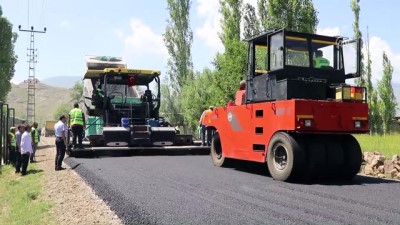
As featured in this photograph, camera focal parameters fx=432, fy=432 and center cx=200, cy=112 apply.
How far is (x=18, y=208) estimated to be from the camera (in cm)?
688

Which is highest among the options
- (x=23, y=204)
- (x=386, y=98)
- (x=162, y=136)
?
(x=386, y=98)

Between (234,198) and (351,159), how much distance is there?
111 inches

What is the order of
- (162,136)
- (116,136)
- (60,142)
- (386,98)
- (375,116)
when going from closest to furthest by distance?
(60,142) → (116,136) → (162,136) → (375,116) → (386,98)

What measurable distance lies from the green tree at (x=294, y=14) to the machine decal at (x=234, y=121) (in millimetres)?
16523

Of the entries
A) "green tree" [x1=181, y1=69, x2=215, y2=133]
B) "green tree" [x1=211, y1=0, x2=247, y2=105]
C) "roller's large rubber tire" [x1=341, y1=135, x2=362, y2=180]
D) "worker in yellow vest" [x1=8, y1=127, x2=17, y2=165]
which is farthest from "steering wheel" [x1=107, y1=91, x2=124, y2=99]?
"green tree" [x1=181, y1=69, x2=215, y2=133]

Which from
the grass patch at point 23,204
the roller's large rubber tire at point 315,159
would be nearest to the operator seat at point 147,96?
the grass patch at point 23,204

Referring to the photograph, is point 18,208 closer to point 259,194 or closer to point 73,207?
point 73,207

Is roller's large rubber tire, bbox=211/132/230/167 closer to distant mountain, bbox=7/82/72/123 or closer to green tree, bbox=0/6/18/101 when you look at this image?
green tree, bbox=0/6/18/101

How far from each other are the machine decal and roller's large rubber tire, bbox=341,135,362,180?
2154 mm

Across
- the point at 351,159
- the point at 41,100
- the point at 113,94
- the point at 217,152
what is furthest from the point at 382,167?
the point at 41,100

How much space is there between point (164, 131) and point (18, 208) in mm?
6764

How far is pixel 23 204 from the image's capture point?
7.12 m

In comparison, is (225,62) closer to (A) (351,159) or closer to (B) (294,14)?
(B) (294,14)

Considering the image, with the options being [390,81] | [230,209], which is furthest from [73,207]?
[390,81]
